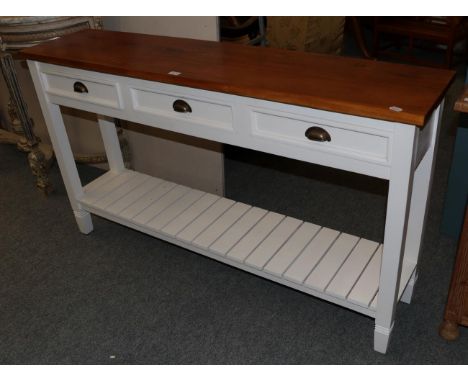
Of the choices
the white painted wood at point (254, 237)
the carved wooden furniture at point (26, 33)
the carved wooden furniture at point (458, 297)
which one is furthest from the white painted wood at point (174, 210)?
the carved wooden furniture at point (458, 297)

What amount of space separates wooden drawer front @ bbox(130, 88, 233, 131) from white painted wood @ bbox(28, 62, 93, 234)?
517mm

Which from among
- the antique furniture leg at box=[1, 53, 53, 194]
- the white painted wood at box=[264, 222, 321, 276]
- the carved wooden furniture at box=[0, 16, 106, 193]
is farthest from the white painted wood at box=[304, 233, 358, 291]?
the antique furniture leg at box=[1, 53, 53, 194]

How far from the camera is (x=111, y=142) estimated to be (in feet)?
8.18

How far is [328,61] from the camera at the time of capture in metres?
1.67

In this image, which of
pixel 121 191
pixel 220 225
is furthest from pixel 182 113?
pixel 121 191

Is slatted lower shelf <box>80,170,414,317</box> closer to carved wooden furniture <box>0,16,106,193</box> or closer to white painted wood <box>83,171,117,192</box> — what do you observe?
white painted wood <box>83,171,117,192</box>

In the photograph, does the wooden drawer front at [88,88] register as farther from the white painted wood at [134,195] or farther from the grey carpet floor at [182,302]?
the grey carpet floor at [182,302]

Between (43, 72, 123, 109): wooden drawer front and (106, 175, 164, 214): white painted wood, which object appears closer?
(43, 72, 123, 109): wooden drawer front

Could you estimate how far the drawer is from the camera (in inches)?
62.9

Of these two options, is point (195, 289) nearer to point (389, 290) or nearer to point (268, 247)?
Answer: point (268, 247)

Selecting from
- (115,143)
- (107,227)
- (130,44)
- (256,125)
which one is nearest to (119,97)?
(130,44)

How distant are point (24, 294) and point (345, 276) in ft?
4.33

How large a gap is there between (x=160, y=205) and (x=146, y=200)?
9 cm

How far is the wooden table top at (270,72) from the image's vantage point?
1.33 m
